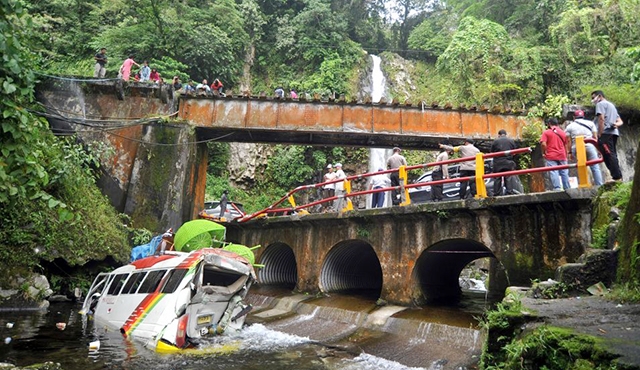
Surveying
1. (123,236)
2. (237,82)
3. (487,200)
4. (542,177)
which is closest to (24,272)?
(123,236)

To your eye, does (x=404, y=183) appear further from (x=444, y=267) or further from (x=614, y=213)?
(x=614, y=213)

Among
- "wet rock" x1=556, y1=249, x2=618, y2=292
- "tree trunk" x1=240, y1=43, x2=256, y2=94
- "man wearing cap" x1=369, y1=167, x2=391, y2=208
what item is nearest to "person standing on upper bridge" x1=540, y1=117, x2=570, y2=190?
"wet rock" x1=556, y1=249, x2=618, y2=292

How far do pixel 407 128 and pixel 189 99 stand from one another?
862 centimetres

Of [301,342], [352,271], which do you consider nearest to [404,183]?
[301,342]

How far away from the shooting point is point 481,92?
24.6 metres

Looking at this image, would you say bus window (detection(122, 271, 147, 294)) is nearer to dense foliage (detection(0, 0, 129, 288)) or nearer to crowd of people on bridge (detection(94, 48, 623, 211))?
dense foliage (detection(0, 0, 129, 288))

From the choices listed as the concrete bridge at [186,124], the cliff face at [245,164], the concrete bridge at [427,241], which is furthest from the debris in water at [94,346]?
the cliff face at [245,164]

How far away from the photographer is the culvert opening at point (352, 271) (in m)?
14.0

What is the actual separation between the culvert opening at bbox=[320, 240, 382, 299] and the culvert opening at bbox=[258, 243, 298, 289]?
9.30 ft

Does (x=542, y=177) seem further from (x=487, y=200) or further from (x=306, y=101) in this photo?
(x=306, y=101)

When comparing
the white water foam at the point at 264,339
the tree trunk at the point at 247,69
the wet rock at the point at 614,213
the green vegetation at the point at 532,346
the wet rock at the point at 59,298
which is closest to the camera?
the green vegetation at the point at 532,346

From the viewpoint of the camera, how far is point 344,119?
1700cm

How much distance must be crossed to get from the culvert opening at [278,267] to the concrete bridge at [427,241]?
88mm

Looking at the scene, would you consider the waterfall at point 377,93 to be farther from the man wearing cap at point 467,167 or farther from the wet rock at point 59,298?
the wet rock at point 59,298
